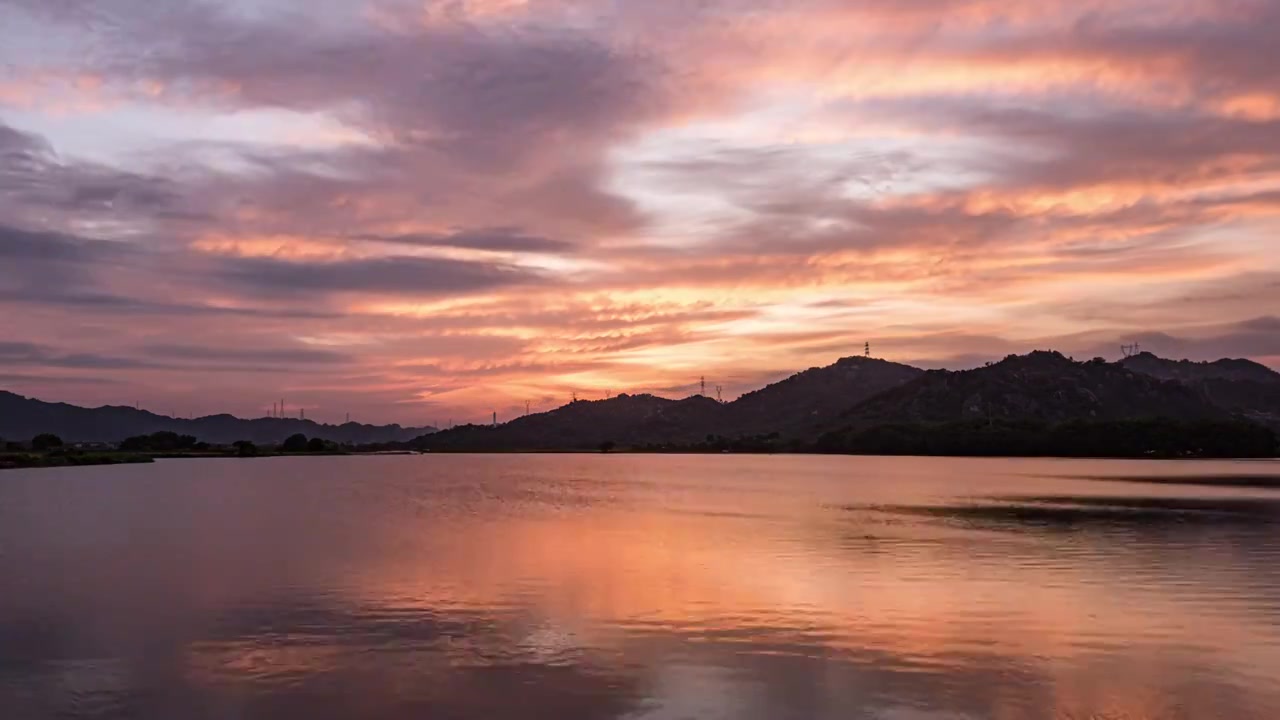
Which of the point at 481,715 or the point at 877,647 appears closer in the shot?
the point at 481,715

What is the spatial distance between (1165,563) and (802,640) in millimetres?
24628

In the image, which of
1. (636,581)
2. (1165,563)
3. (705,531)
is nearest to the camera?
(636,581)

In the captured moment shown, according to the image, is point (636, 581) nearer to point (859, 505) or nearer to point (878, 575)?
point (878, 575)

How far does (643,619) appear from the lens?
97.6 ft

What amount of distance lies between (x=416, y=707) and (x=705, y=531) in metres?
40.7

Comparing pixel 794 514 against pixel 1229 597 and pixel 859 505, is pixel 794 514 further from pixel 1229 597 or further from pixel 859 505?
pixel 1229 597

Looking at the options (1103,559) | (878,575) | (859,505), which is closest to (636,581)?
(878,575)

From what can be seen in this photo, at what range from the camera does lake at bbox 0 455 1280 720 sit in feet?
66.9

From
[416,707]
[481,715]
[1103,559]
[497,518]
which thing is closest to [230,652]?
[416,707]

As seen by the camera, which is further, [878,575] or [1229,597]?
[878,575]

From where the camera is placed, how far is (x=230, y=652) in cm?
2491

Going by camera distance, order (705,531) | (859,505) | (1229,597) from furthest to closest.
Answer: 1. (859,505)
2. (705,531)
3. (1229,597)

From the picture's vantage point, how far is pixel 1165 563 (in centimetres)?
4241

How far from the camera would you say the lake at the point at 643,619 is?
20.4 m
